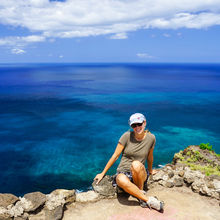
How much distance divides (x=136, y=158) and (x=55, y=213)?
2.72 meters

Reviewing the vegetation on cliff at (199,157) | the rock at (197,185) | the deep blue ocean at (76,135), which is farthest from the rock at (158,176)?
the deep blue ocean at (76,135)

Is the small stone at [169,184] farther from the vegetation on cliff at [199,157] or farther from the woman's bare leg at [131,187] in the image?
the vegetation on cliff at [199,157]

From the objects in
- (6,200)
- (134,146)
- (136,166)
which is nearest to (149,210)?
(136,166)

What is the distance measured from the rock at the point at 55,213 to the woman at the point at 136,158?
1774mm

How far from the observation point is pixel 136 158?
6.37 m

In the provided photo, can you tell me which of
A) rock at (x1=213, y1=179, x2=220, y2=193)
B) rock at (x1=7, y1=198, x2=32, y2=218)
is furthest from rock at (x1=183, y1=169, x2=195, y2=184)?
rock at (x1=7, y1=198, x2=32, y2=218)

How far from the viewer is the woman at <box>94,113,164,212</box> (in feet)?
19.7

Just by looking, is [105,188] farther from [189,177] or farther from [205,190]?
[205,190]

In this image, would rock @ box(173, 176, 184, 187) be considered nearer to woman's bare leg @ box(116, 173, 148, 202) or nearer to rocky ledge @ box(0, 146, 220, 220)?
rocky ledge @ box(0, 146, 220, 220)

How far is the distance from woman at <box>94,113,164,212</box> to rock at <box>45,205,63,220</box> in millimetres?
1774

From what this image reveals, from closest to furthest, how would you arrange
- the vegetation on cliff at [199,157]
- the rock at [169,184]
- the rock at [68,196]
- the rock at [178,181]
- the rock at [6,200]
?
the rock at [6,200], the rock at [68,196], the rock at [169,184], the rock at [178,181], the vegetation on cliff at [199,157]

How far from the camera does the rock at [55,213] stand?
5.88 metres

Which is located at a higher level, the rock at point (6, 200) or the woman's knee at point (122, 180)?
the woman's knee at point (122, 180)

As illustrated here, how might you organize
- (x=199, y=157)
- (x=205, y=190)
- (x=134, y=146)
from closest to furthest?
1. (x=134, y=146)
2. (x=205, y=190)
3. (x=199, y=157)
